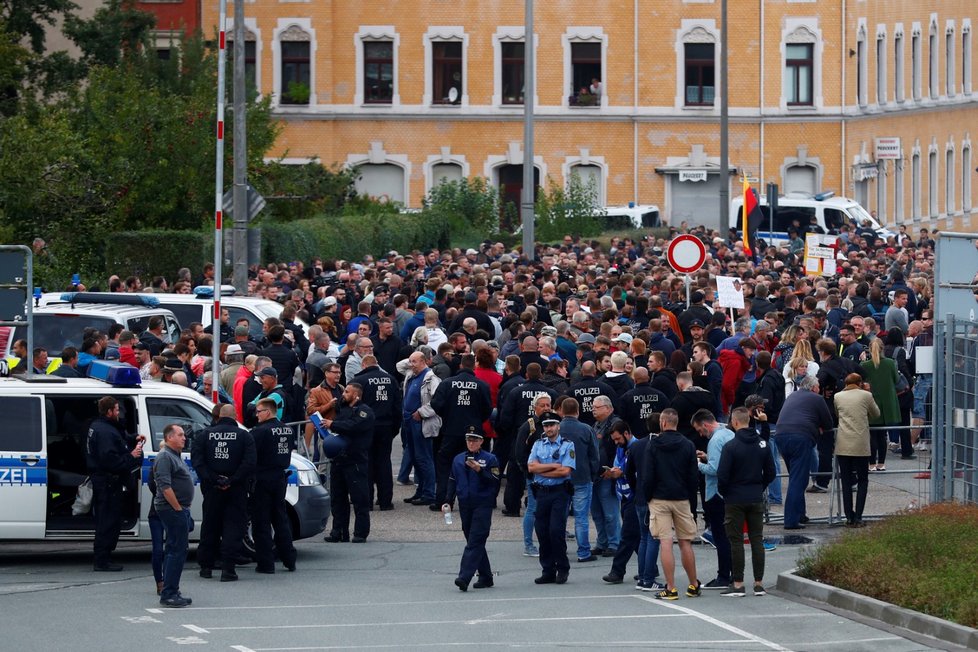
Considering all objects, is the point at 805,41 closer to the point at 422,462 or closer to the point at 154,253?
the point at 154,253

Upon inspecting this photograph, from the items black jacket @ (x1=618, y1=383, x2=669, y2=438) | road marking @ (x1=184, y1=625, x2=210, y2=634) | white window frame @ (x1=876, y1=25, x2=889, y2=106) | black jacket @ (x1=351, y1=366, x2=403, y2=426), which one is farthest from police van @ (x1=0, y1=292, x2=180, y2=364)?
white window frame @ (x1=876, y1=25, x2=889, y2=106)

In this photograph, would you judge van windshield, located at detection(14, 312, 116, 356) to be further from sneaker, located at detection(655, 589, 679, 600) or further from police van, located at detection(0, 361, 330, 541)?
sneaker, located at detection(655, 589, 679, 600)

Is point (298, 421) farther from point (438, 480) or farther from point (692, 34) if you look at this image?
point (692, 34)

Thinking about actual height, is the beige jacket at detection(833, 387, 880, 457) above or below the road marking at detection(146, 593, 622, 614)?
above

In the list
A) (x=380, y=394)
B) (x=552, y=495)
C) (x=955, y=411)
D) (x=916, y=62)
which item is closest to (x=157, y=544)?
(x=552, y=495)

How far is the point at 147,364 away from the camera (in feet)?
64.8

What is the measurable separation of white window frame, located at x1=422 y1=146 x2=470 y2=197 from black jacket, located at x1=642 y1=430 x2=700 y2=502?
1812 inches

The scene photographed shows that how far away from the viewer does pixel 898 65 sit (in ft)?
216

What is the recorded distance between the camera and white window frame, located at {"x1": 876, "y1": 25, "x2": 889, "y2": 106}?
→ 63656 mm

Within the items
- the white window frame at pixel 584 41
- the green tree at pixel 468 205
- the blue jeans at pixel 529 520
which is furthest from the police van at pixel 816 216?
the blue jeans at pixel 529 520

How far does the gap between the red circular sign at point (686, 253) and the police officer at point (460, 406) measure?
5808 mm

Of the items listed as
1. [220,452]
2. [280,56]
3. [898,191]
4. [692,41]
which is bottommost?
[220,452]

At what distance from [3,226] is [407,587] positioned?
19.6m

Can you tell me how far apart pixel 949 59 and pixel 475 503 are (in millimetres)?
60697
